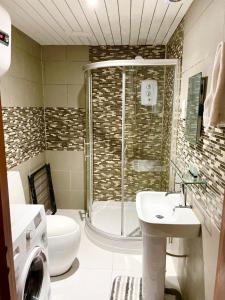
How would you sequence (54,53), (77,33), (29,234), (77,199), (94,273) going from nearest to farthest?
(29,234) < (94,273) < (77,33) < (54,53) < (77,199)

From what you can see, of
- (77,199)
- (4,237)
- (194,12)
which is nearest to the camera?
(4,237)

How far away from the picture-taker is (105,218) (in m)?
3.18

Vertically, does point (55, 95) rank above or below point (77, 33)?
below

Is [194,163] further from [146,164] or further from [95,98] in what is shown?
[95,98]

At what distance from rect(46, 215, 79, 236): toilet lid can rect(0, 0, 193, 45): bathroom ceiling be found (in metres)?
1.85

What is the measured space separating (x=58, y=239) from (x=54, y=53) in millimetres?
2304

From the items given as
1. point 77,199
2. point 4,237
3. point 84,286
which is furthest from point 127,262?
point 4,237

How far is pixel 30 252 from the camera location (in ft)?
4.71

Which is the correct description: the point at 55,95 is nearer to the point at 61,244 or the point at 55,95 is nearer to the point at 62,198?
the point at 62,198

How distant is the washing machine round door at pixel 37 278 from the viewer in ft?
4.99

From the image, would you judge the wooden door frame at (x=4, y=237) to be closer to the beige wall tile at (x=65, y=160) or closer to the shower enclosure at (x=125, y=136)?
the shower enclosure at (x=125, y=136)

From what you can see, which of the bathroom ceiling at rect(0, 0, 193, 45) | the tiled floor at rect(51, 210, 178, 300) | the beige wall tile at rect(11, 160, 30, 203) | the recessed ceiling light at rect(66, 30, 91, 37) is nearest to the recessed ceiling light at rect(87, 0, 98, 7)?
the bathroom ceiling at rect(0, 0, 193, 45)

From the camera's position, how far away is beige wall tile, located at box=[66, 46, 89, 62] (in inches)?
124

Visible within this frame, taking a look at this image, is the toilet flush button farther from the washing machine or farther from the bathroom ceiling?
the bathroom ceiling
